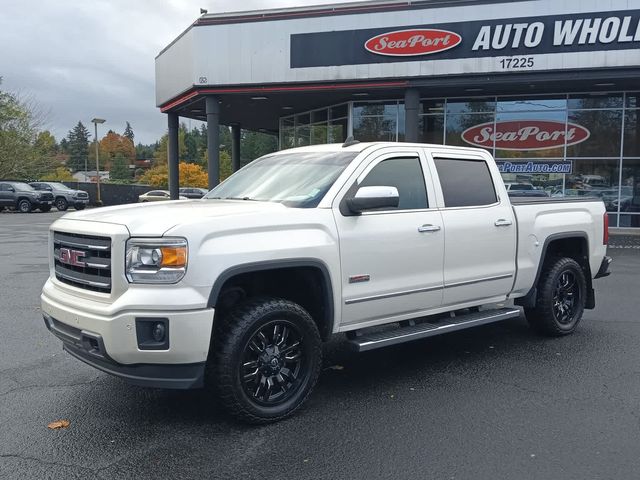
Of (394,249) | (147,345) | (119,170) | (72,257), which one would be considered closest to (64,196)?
(72,257)

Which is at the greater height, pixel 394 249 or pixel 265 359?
pixel 394 249

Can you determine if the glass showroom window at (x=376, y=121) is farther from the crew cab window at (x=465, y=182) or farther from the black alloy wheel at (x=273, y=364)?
the black alloy wheel at (x=273, y=364)

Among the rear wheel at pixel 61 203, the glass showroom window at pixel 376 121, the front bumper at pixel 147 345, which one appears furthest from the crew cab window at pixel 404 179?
the rear wheel at pixel 61 203

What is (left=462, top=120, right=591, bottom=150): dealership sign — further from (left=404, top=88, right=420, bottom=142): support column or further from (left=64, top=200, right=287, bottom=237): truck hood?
(left=64, top=200, right=287, bottom=237): truck hood

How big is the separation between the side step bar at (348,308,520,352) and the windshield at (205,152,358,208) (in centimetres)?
114

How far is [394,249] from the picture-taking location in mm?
4773

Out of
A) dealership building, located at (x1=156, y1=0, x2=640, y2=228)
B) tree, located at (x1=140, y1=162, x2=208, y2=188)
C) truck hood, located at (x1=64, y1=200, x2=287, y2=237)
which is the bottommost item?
truck hood, located at (x1=64, y1=200, x2=287, y2=237)

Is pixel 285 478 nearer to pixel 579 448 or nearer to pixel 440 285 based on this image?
pixel 579 448

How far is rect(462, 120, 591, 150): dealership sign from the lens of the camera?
20.2 m

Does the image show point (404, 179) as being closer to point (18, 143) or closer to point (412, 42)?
point (412, 42)

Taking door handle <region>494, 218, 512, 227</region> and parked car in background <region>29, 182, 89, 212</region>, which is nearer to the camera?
door handle <region>494, 218, 512, 227</region>

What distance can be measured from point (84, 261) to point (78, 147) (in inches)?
6348

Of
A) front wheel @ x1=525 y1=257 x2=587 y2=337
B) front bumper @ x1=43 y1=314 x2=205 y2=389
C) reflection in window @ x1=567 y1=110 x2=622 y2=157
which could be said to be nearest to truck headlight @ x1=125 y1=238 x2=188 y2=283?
front bumper @ x1=43 y1=314 x2=205 y2=389

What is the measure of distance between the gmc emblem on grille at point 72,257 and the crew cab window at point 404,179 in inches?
87.9
